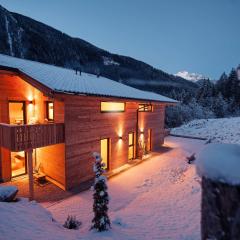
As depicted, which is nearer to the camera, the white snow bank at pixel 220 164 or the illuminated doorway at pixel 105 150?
the white snow bank at pixel 220 164

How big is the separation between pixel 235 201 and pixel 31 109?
12.0 meters

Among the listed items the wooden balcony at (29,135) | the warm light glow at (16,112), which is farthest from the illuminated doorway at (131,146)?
the warm light glow at (16,112)

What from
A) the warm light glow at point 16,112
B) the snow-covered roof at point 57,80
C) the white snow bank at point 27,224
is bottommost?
the white snow bank at point 27,224

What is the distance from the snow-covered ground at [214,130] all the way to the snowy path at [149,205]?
13.7 m

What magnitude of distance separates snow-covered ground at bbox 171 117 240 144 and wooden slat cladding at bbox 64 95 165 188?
13.9 m

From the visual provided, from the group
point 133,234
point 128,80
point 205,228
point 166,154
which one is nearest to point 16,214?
point 133,234

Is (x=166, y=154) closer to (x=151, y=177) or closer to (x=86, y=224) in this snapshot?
(x=151, y=177)

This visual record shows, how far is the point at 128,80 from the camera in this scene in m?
88.0

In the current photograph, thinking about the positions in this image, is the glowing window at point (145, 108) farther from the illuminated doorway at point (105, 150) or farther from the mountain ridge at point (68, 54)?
the mountain ridge at point (68, 54)

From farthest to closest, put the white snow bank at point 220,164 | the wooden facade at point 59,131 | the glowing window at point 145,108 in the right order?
the glowing window at point 145,108 → the wooden facade at point 59,131 → the white snow bank at point 220,164

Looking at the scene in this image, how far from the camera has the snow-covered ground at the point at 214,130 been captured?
24812 mm

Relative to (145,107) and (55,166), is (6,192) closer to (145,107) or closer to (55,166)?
(55,166)

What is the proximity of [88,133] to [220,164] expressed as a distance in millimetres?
10443

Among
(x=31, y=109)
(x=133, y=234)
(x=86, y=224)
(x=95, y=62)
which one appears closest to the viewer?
(x=133, y=234)
